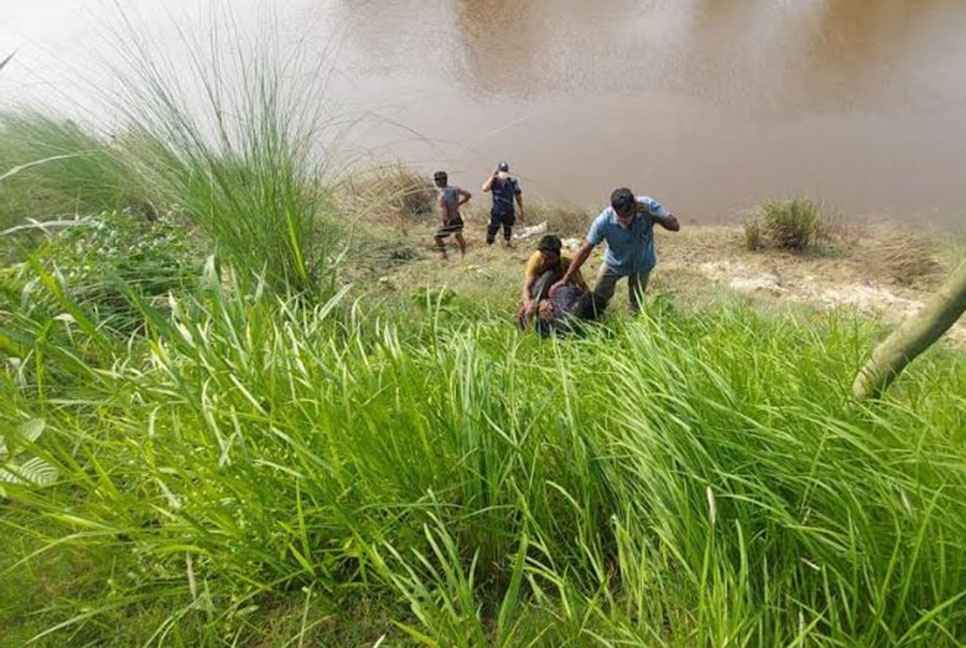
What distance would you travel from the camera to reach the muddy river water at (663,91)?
263 inches

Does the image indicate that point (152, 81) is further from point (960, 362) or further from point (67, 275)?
point (960, 362)

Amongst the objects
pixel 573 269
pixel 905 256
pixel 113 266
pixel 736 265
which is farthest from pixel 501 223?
pixel 113 266

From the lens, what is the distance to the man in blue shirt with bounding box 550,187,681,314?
3633 millimetres

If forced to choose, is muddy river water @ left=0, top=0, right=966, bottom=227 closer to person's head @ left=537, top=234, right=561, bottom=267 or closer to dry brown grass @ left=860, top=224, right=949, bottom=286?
dry brown grass @ left=860, top=224, right=949, bottom=286

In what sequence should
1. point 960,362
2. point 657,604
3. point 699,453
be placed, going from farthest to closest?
point 960,362, point 699,453, point 657,604

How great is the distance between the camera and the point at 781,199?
6.45m

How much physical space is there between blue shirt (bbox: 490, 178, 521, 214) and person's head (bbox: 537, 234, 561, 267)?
250 cm

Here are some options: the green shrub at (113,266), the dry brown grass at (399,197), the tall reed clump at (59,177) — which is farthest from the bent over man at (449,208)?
the green shrub at (113,266)

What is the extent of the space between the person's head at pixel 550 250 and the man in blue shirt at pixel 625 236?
4.4 inches

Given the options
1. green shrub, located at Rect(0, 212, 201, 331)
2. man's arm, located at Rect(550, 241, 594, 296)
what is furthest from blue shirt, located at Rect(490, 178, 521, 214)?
green shrub, located at Rect(0, 212, 201, 331)

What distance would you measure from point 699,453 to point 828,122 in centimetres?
752

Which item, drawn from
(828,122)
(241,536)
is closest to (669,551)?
(241,536)

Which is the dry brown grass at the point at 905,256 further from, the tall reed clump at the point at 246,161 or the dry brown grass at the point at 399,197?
the tall reed clump at the point at 246,161

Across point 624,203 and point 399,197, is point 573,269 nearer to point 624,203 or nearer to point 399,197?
point 624,203
